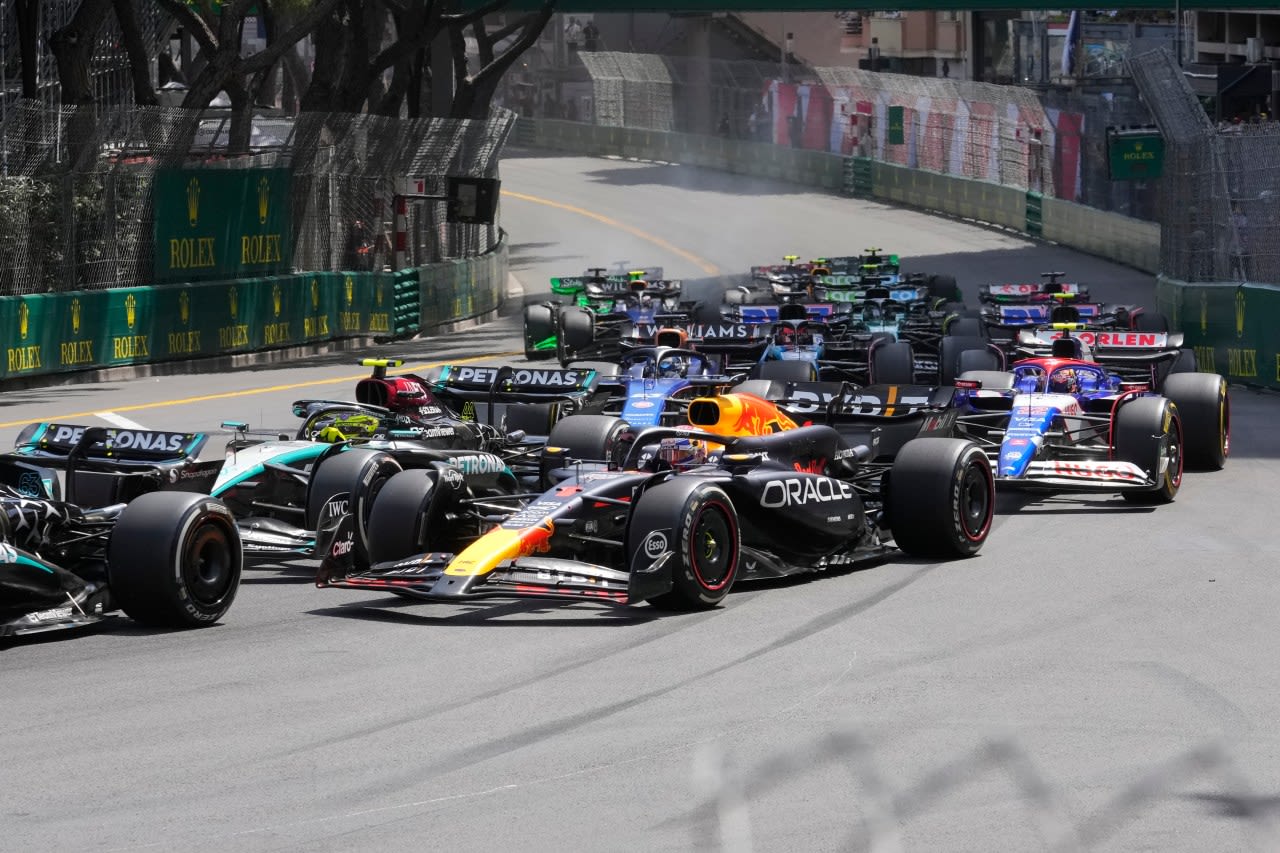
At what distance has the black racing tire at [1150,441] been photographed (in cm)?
1409

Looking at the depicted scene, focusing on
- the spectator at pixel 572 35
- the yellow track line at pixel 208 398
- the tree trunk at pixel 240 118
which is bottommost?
the yellow track line at pixel 208 398

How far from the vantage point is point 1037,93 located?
49.6m

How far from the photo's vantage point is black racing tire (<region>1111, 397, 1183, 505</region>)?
46.2ft

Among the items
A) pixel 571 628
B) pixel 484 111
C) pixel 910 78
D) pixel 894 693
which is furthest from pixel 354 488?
pixel 910 78

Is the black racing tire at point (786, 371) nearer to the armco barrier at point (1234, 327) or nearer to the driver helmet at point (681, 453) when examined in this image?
the driver helmet at point (681, 453)

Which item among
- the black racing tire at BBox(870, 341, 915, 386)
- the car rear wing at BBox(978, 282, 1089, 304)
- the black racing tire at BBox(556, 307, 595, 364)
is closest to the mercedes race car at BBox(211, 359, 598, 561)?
the black racing tire at BBox(870, 341, 915, 386)

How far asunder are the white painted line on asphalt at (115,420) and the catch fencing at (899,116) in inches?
1097

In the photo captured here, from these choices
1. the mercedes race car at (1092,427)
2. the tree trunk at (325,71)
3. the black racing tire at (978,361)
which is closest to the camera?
the mercedes race car at (1092,427)


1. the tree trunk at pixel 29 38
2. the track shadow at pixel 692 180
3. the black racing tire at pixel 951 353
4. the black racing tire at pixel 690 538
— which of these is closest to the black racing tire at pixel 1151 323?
the black racing tire at pixel 951 353

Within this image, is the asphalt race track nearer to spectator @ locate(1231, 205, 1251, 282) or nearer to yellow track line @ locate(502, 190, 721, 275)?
spectator @ locate(1231, 205, 1251, 282)

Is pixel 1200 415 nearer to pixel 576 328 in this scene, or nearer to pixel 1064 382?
pixel 1064 382

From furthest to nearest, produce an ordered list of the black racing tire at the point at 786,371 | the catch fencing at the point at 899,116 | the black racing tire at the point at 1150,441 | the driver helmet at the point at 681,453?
the catch fencing at the point at 899,116, the black racing tire at the point at 786,371, the black racing tire at the point at 1150,441, the driver helmet at the point at 681,453

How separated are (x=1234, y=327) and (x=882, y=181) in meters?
33.1

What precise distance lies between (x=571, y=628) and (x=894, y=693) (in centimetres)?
221
